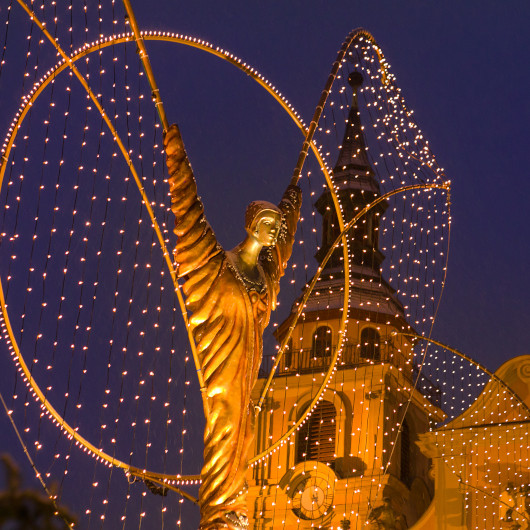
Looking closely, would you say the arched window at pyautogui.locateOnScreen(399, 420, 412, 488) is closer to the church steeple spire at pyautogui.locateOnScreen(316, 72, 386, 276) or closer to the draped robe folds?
the church steeple spire at pyautogui.locateOnScreen(316, 72, 386, 276)

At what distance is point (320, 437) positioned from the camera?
31172mm

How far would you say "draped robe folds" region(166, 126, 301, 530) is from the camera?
8.28 metres

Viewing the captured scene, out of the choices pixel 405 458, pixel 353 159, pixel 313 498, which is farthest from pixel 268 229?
pixel 353 159

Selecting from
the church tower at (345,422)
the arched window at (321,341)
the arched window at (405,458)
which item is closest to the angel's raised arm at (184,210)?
the church tower at (345,422)

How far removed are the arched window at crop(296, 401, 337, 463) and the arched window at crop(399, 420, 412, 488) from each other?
241 centimetres

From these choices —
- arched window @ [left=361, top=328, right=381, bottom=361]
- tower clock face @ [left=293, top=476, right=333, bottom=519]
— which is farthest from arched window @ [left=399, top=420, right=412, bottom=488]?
tower clock face @ [left=293, top=476, right=333, bottom=519]

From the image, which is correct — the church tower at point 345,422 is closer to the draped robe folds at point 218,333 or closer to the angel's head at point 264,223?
the angel's head at point 264,223

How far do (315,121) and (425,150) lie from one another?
3441 mm

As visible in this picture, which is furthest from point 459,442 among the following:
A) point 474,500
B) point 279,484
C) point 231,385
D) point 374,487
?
point 231,385

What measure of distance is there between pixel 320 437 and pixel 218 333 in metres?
23.2

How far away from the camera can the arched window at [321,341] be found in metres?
32.6

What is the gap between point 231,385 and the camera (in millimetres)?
8438

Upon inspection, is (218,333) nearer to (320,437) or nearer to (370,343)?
(320,437)

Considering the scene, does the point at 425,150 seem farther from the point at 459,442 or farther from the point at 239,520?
the point at 459,442
